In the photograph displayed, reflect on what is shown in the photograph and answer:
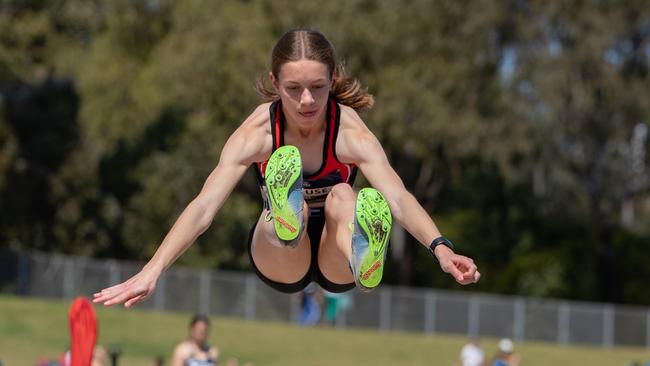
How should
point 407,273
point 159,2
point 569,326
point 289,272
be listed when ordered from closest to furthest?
point 289,272
point 569,326
point 407,273
point 159,2

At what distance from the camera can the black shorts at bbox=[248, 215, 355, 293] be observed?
24.8ft

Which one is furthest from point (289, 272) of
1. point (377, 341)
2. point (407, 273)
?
point (407, 273)

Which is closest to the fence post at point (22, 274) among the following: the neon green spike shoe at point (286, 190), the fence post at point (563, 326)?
the fence post at point (563, 326)

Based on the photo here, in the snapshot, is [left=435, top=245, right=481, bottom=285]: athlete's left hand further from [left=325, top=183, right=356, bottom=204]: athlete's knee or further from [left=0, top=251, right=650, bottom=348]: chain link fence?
[left=0, top=251, right=650, bottom=348]: chain link fence

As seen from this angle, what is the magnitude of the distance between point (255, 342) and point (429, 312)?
6561mm

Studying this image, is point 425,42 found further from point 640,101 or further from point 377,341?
point 377,341

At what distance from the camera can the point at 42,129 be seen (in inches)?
1340

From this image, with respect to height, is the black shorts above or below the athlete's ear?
below

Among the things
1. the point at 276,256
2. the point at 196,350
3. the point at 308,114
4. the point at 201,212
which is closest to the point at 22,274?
the point at 196,350

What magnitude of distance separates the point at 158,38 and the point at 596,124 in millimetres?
14863

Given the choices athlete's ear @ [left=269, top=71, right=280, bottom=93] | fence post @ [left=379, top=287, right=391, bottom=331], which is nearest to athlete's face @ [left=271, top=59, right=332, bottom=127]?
athlete's ear @ [left=269, top=71, right=280, bottom=93]

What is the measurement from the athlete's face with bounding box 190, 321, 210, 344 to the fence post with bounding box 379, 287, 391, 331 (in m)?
19.4

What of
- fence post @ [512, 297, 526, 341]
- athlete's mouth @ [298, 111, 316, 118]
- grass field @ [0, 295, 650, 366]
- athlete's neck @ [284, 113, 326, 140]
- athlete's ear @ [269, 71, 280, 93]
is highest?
athlete's ear @ [269, 71, 280, 93]

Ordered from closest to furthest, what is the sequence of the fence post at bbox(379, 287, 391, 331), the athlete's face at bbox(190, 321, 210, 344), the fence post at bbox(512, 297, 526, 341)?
1. the athlete's face at bbox(190, 321, 210, 344)
2. the fence post at bbox(512, 297, 526, 341)
3. the fence post at bbox(379, 287, 391, 331)
